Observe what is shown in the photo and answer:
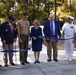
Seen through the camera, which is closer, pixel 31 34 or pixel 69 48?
pixel 31 34

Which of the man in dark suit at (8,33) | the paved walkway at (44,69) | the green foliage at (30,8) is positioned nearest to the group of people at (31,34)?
the man in dark suit at (8,33)

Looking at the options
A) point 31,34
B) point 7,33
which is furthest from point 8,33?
point 31,34

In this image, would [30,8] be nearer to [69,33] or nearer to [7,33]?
[69,33]

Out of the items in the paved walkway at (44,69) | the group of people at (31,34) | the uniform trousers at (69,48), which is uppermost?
the group of people at (31,34)

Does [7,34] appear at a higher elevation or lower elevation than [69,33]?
higher

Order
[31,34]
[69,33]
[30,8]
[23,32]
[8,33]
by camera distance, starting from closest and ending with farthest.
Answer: [8,33] → [23,32] → [31,34] → [69,33] → [30,8]

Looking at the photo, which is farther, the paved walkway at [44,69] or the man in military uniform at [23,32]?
the man in military uniform at [23,32]

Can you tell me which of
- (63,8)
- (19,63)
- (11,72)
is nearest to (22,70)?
(11,72)

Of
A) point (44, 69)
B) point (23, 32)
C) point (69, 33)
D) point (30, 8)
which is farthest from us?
point (30, 8)

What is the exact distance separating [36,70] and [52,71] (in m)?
0.57

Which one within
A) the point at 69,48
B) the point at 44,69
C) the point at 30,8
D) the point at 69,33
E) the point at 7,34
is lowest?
the point at 44,69

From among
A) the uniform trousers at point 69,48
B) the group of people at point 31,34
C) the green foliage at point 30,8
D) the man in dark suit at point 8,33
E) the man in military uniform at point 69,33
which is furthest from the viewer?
the green foliage at point 30,8

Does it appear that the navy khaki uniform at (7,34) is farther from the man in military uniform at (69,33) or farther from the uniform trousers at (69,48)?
the uniform trousers at (69,48)

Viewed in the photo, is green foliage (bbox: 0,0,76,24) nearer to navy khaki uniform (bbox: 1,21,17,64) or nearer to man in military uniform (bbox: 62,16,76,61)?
man in military uniform (bbox: 62,16,76,61)
